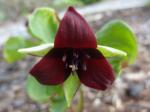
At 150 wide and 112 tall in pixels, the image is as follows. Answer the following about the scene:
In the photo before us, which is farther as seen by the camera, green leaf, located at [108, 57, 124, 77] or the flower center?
green leaf, located at [108, 57, 124, 77]

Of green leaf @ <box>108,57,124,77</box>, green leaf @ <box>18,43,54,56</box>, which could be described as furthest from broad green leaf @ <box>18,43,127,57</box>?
green leaf @ <box>108,57,124,77</box>

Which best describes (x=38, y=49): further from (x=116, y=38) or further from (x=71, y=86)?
(x=116, y=38)

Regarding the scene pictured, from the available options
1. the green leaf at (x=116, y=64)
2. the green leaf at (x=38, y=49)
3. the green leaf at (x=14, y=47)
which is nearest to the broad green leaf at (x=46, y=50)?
the green leaf at (x=38, y=49)

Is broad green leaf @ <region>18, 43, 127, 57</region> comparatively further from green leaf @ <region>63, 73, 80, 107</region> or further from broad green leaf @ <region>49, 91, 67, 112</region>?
broad green leaf @ <region>49, 91, 67, 112</region>

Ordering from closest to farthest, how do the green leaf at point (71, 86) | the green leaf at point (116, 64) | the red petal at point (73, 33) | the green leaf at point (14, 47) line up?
the red petal at point (73, 33) < the green leaf at point (71, 86) < the green leaf at point (116, 64) < the green leaf at point (14, 47)

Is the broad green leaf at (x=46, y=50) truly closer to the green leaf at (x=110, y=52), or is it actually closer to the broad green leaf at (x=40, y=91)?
the green leaf at (x=110, y=52)

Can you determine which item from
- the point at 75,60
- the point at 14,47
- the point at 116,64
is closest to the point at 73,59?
the point at 75,60

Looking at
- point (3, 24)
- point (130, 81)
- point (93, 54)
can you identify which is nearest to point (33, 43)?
point (93, 54)
